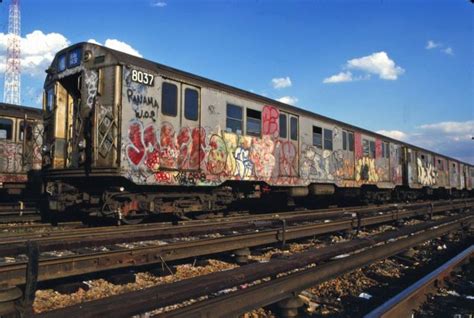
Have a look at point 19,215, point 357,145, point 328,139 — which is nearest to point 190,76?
point 19,215

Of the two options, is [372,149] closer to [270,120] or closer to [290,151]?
[290,151]

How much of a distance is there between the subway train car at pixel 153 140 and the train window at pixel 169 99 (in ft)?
0.08

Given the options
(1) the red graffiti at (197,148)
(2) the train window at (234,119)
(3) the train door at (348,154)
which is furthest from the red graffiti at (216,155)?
(3) the train door at (348,154)

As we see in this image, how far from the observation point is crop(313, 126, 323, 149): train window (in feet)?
54.0

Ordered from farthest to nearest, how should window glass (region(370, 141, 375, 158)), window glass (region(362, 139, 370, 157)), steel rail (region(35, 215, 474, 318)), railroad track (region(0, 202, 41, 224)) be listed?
window glass (region(370, 141, 375, 158)) → window glass (region(362, 139, 370, 157)) → railroad track (region(0, 202, 41, 224)) → steel rail (region(35, 215, 474, 318))

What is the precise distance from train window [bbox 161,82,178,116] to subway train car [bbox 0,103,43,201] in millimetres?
8201

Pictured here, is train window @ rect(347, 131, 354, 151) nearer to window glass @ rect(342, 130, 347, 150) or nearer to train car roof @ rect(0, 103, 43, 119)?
window glass @ rect(342, 130, 347, 150)

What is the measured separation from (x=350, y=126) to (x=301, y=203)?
450cm

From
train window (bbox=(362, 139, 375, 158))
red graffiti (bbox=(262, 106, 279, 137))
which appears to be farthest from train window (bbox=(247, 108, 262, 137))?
train window (bbox=(362, 139, 375, 158))

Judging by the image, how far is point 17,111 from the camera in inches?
643

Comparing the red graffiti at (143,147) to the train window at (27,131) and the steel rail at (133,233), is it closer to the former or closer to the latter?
the steel rail at (133,233)

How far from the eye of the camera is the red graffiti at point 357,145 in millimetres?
19503

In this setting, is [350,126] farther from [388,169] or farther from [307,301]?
[307,301]

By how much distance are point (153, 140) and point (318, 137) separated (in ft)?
27.5
